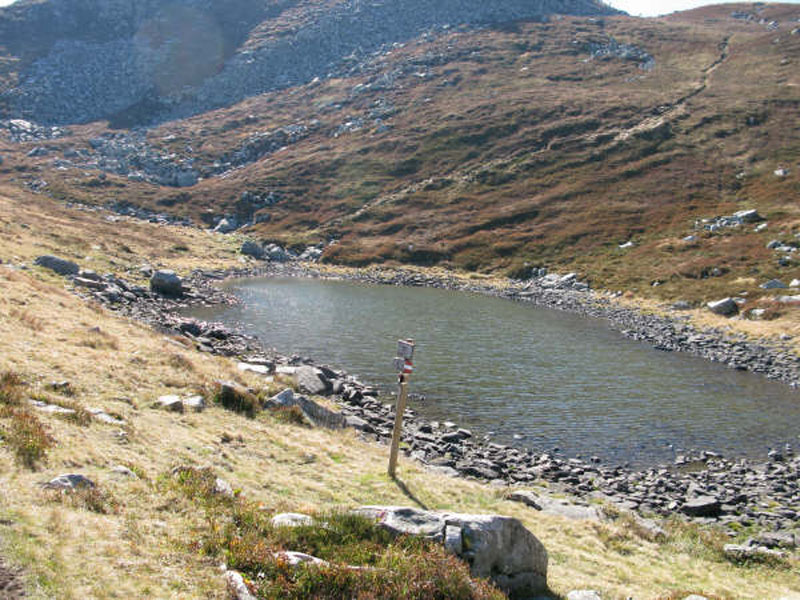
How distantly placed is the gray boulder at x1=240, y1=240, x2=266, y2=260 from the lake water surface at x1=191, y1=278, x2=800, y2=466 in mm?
34577

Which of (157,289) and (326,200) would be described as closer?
(157,289)

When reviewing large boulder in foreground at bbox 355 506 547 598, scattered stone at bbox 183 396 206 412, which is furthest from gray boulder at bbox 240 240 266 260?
large boulder in foreground at bbox 355 506 547 598

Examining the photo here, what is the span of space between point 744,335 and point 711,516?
33685mm

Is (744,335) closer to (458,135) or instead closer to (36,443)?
(36,443)

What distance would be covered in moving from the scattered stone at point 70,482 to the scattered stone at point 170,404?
24.3 ft

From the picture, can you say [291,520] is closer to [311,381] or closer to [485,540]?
[485,540]

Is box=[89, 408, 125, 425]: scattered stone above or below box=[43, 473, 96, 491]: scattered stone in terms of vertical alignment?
below

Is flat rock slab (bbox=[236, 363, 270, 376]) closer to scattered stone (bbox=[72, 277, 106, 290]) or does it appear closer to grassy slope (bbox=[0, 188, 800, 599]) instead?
grassy slope (bbox=[0, 188, 800, 599])

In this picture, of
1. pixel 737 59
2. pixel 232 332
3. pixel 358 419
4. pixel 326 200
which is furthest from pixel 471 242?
pixel 737 59

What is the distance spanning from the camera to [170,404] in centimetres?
1656

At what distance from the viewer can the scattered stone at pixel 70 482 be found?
8734 mm

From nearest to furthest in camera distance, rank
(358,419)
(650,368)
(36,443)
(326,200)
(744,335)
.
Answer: (36,443), (358,419), (650,368), (744,335), (326,200)

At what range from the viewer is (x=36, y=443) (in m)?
9.92

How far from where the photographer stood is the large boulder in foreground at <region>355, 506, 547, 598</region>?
8.99m
